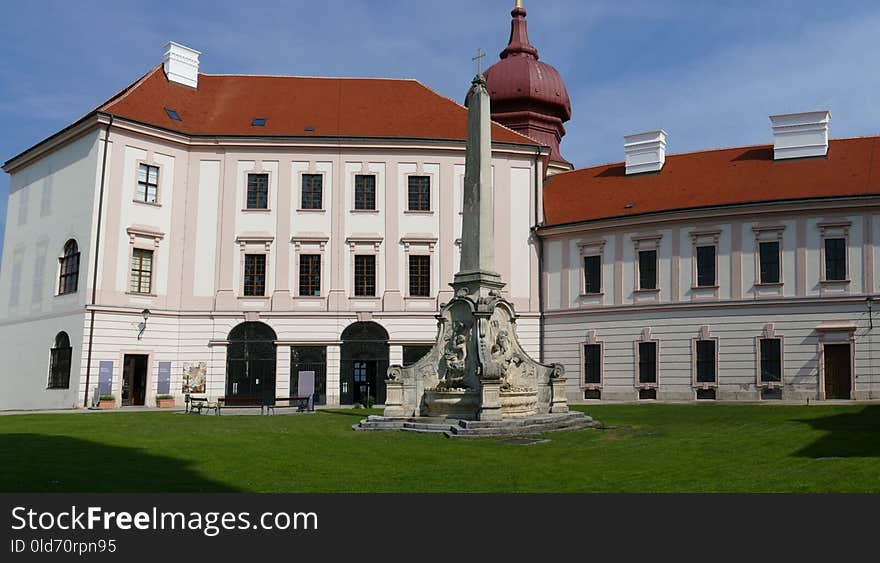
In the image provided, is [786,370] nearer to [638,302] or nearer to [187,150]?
[638,302]

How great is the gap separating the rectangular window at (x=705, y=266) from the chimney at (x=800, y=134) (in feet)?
17.1

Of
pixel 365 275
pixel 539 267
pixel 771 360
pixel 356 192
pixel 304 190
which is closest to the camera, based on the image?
pixel 771 360

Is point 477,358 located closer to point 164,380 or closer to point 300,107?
point 164,380

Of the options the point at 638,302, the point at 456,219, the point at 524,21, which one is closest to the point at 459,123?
the point at 456,219

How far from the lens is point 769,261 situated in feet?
112

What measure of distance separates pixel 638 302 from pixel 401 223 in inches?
436

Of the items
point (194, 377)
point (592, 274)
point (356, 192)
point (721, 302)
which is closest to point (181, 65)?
point (356, 192)

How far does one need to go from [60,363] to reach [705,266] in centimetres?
2706

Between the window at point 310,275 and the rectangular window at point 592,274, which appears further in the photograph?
the rectangular window at point 592,274

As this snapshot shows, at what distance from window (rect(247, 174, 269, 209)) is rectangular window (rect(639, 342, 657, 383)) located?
699 inches

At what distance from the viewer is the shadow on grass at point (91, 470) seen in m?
10.9

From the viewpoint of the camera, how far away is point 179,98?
40.4 meters

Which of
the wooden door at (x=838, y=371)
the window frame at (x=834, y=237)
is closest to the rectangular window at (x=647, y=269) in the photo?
the window frame at (x=834, y=237)

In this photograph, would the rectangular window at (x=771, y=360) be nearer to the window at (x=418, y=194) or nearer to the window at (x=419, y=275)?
the window at (x=419, y=275)
